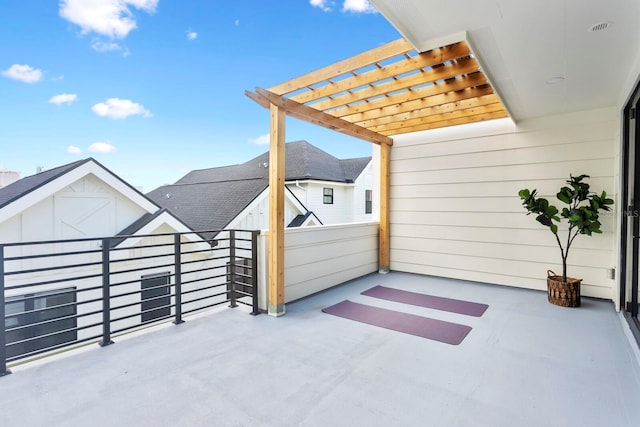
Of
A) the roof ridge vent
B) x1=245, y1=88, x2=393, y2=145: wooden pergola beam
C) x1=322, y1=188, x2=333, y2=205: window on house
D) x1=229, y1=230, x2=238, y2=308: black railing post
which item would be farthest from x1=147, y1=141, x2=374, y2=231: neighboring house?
the roof ridge vent

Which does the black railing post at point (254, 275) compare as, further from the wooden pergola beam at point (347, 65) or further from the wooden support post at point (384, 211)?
the wooden support post at point (384, 211)

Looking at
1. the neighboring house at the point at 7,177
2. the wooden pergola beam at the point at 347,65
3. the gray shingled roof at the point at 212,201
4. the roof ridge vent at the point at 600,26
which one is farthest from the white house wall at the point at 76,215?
the roof ridge vent at the point at 600,26

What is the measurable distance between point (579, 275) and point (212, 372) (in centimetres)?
463

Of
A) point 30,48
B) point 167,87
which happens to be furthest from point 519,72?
point 167,87

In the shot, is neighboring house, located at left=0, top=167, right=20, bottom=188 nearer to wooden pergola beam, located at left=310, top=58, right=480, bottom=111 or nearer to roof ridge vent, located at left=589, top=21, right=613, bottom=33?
wooden pergola beam, located at left=310, top=58, right=480, bottom=111

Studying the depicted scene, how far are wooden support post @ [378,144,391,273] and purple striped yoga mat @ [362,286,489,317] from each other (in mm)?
1078

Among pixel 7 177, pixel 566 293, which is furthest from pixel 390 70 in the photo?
pixel 7 177

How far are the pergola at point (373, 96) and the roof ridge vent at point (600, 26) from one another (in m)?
0.74

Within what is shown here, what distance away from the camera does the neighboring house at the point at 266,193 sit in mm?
8898

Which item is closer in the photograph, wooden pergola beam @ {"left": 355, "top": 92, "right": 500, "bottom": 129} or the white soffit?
the white soffit

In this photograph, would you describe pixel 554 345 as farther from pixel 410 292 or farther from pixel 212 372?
pixel 212 372

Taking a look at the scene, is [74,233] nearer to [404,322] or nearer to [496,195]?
[404,322]

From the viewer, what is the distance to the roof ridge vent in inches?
80.7

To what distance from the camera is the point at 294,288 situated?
13.3ft
